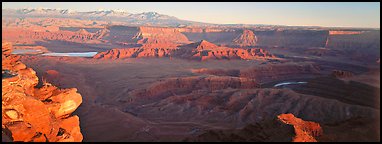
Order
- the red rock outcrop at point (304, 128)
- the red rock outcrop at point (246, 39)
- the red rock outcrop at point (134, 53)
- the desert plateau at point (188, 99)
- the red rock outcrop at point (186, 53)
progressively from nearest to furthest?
1. the red rock outcrop at point (304, 128)
2. the desert plateau at point (188, 99)
3. the red rock outcrop at point (186, 53)
4. the red rock outcrop at point (134, 53)
5. the red rock outcrop at point (246, 39)

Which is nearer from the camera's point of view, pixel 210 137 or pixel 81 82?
pixel 210 137

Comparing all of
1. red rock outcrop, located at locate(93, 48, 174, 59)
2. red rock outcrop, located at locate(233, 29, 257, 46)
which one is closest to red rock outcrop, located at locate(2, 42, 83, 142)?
red rock outcrop, located at locate(93, 48, 174, 59)

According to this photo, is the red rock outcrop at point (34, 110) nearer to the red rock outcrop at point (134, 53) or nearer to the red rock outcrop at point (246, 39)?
the red rock outcrop at point (134, 53)

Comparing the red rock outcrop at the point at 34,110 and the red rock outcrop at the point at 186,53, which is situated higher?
the red rock outcrop at the point at 34,110

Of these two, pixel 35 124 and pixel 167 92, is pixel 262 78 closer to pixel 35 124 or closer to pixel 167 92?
pixel 167 92

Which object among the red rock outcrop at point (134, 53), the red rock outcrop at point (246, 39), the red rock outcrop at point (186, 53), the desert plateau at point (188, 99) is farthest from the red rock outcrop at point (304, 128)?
the red rock outcrop at point (246, 39)

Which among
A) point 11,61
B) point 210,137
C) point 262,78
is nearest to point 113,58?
point 262,78

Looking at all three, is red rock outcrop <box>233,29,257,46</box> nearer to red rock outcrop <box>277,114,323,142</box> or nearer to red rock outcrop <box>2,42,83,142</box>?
red rock outcrop <box>277,114,323,142</box>

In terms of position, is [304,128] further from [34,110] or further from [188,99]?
[188,99]
